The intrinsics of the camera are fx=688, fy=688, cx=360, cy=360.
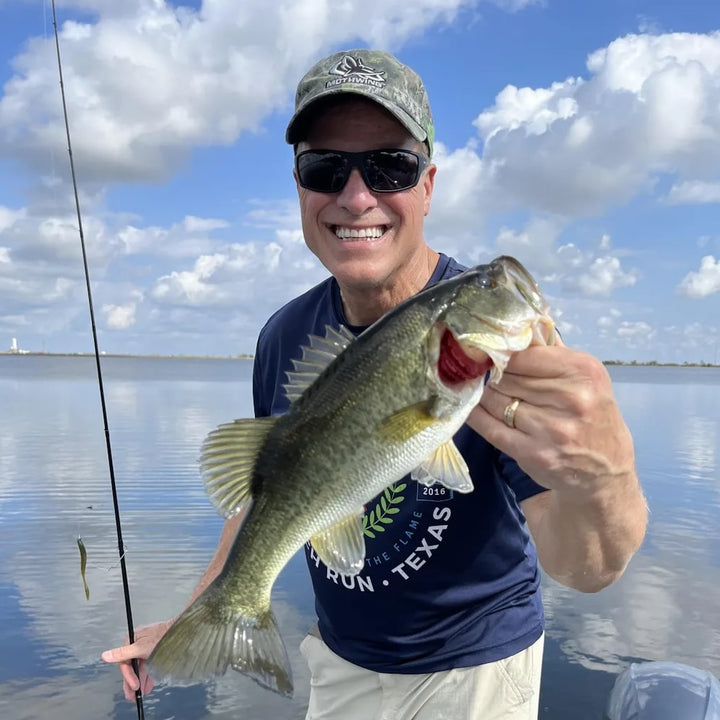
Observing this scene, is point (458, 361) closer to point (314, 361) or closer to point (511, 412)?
point (511, 412)

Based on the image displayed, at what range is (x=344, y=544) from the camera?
255cm

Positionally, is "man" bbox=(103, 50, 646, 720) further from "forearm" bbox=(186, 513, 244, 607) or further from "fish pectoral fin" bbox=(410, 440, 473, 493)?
"fish pectoral fin" bbox=(410, 440, 473, 493)

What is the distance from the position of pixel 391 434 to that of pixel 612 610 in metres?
8.19

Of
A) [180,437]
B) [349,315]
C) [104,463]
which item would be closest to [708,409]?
[180,437]

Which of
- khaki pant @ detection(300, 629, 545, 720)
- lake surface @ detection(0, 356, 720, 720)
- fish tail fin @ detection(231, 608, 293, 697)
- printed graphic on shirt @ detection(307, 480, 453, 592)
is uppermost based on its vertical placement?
printed graphic on shirt @ detection(307, 480, 453, 592)

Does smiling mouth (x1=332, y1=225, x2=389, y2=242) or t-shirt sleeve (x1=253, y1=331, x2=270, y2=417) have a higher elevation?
smiling mouth (x1=332, y1=225, x2=389, y2=242)

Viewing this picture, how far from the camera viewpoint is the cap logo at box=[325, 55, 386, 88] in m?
3.53

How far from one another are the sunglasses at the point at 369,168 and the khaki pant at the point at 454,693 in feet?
8.12

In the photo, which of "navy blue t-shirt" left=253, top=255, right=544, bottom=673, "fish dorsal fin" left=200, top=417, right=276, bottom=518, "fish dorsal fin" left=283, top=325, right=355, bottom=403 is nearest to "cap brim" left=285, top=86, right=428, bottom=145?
"navy blue t-shirt" left=253, top=255, right=544, bottom=673

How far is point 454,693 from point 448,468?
1634mm

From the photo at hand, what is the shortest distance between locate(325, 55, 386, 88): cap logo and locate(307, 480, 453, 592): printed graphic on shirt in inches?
80.6

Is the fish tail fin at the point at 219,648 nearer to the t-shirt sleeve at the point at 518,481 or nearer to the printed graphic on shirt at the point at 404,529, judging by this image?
the printed graphic on shirt at the point at 404,529

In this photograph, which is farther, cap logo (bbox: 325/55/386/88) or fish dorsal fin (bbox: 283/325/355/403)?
cap logo (bbox: 325/55/386/88)

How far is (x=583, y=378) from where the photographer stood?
7.13ft
